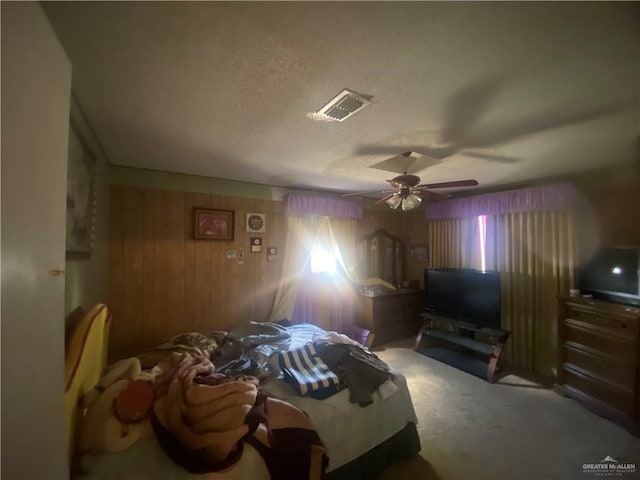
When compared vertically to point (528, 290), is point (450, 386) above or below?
below

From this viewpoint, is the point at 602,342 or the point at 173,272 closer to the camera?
the point at 602,342

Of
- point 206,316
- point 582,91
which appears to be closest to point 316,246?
point 206,316

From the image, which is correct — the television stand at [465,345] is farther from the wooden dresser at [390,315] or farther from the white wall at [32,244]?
the white wall at [32,244]

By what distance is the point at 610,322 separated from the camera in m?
2.14

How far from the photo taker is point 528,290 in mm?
3148

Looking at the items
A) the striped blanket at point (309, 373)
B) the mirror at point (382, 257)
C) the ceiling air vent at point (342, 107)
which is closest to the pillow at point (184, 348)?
the striped blanket at point (309, 373)

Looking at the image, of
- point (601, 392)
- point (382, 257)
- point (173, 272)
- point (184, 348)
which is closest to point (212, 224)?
point (173, 272)

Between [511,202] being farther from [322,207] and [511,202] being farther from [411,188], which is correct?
[322,207]

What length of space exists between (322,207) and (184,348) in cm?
240

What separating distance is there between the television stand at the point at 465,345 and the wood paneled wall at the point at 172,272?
2382mm

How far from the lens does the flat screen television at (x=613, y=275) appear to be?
2209mm

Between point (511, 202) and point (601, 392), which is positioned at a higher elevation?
point (511, 202)

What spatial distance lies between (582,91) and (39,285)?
2381 mm

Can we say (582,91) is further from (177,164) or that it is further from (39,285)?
(177,164)
